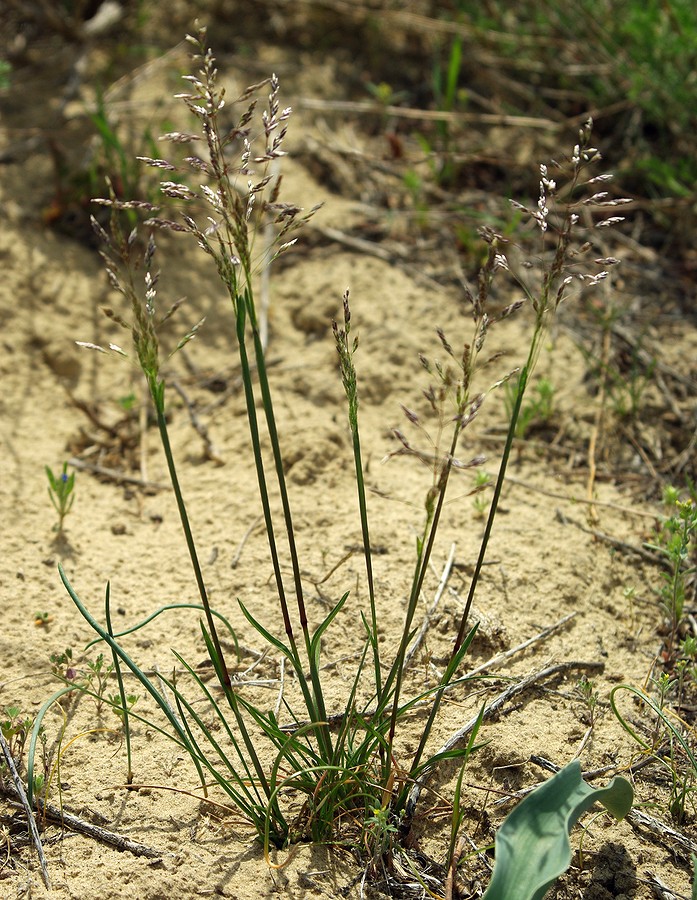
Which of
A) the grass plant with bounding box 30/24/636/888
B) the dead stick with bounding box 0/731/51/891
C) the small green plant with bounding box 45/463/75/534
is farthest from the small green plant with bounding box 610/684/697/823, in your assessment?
the small green plant with bounding box 45/463/75/534

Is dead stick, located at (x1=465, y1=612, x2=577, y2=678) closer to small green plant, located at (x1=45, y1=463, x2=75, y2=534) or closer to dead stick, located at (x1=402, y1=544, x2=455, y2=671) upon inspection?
dead stick, located at (x1=402, y1=544, x2=455, y2=671)

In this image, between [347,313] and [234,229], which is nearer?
[234,229]

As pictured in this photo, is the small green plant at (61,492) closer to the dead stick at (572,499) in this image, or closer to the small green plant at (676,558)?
the dead stick at (572,499)

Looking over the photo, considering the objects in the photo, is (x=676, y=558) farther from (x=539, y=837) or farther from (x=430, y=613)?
(x=539, y=837)

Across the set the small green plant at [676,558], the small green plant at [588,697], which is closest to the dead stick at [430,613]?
the small green plant at [588,697]

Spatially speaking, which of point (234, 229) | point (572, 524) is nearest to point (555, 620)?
point (572, 524)

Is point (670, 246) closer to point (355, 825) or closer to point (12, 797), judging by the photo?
point (355, 825)

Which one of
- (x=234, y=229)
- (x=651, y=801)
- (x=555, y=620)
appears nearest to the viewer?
(x=234, y=229)
